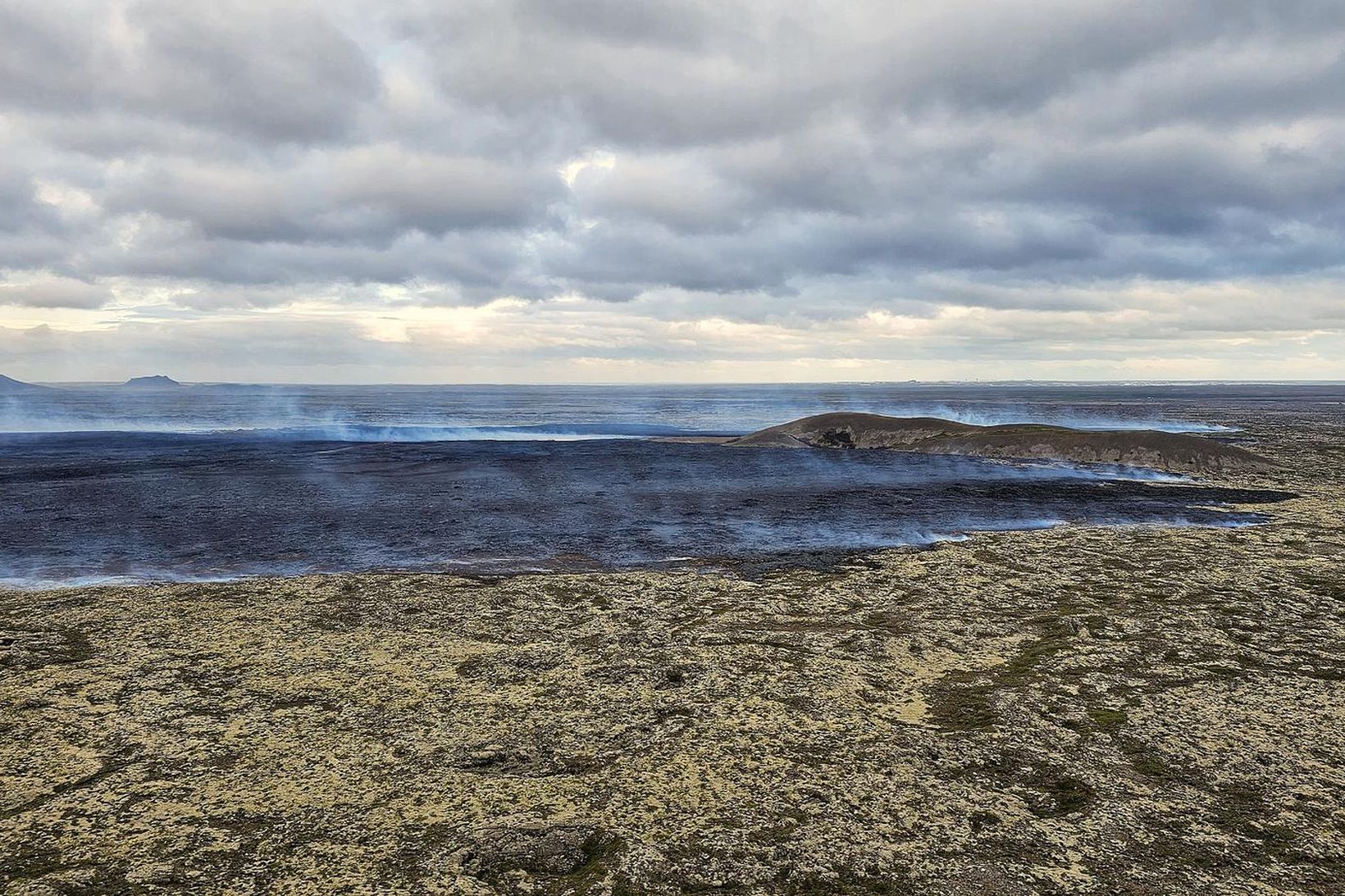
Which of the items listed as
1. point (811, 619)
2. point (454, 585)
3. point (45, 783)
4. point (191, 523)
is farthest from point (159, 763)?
point (191, 523)

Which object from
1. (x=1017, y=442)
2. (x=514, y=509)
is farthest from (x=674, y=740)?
(x=1017, y=442)

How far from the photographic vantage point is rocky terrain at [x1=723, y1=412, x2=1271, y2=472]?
2958 cm

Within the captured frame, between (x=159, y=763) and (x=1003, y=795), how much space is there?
5867 millimetres

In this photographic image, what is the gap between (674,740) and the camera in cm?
614

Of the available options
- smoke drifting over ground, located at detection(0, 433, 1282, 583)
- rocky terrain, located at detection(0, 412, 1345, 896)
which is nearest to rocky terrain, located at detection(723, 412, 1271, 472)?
smoke drifting over ground, located at detection(0, 433, 1282, 583)

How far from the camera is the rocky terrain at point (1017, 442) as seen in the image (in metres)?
29.6

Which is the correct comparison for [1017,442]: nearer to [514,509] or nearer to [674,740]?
[514,509]

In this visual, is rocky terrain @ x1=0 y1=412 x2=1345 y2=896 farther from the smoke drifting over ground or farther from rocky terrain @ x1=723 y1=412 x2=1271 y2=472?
rocky terrain @ x1=723 y1=412 x2=1271 y2=472

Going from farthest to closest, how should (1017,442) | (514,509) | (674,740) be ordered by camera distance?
(1017,442) < (514,509) < (674,740)

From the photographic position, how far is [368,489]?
78.4ft

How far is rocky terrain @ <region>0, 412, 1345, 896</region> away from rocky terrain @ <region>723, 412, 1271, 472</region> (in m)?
21.7

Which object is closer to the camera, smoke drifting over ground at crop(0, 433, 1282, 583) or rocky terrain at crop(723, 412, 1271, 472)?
smoke drifting over ground at crop(0, 433, 1282, 583)

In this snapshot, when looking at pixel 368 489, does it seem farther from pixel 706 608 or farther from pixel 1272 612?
pixel 1272 612

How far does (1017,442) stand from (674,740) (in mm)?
33537
